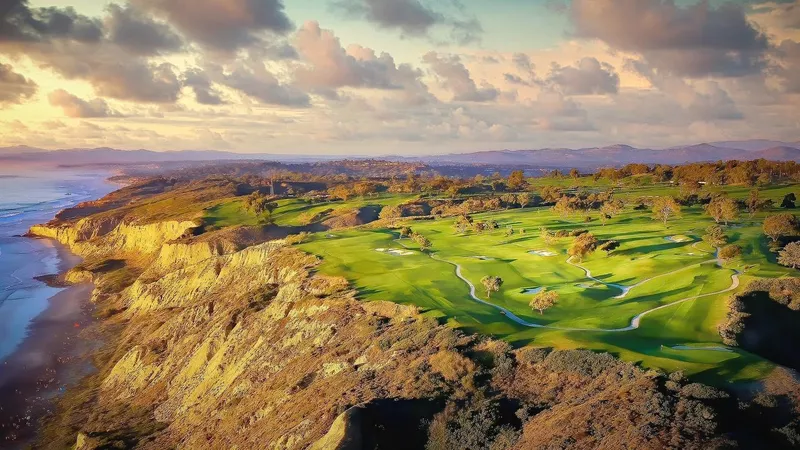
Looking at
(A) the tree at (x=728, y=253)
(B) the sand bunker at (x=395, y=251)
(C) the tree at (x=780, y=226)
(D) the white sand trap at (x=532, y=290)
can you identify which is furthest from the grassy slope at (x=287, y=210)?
(C) the tree at (x=780, y=226)

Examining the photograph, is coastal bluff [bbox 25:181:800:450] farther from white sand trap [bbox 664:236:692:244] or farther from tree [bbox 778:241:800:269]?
white sand trap [bbox 664:236:692:244]

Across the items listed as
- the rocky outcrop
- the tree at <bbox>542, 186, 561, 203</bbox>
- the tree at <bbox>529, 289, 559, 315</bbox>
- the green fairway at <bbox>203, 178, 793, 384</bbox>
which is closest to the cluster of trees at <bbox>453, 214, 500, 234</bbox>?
the green fairway at <bbox>203, 178, 793, 384</bbox>

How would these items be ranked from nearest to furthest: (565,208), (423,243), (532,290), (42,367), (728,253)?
(532,290) < (728,253) < (42,367) < (423,243) < (565,208)

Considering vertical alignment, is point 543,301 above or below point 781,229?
below

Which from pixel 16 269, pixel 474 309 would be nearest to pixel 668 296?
pixel 474 309

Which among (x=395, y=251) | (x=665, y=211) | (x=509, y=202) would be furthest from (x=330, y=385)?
(x=509, y=202)

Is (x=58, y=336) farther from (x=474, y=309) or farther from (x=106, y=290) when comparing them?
(x=474, y=309)

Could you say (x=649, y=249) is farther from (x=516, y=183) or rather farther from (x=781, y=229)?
(x=516, y=183)
